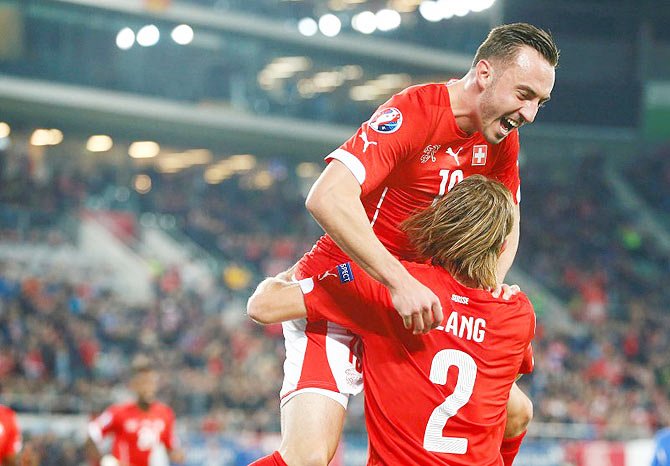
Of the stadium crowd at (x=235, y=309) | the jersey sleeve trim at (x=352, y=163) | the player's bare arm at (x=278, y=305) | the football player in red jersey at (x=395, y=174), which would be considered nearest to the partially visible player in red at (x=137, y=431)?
the stadium crowd at (x=235, y=309)

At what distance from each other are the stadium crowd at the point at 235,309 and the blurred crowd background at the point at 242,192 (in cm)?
6

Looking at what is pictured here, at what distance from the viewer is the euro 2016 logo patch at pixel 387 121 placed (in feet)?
11.5

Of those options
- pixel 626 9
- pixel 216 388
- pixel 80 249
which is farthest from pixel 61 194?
pixel 626 9

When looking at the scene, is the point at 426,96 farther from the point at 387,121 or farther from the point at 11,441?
the point at 11,441

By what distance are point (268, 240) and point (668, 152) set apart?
15.2 m

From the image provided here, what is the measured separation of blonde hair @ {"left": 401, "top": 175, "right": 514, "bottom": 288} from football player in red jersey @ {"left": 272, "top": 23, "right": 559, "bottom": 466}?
0.18 metres

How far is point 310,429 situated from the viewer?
12.0ft

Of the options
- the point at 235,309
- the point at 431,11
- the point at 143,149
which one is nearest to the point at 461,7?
the point at 431,11

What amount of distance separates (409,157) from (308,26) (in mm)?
28268

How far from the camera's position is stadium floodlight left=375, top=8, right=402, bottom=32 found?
107 feet

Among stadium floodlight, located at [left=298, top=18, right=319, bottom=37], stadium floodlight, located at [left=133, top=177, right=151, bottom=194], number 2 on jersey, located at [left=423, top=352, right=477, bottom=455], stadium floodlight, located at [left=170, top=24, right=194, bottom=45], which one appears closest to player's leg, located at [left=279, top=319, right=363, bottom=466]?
number 2 on jersey, located at [left=423, top=352, right=477, bottom=455]

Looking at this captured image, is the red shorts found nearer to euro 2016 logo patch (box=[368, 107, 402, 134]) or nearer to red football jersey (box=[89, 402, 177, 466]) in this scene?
euro 2016 logo patch (box=[368, 107, 402, 134])

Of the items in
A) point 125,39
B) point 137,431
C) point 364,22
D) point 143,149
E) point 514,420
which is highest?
point 364,22

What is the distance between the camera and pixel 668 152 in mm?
33250
